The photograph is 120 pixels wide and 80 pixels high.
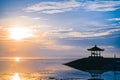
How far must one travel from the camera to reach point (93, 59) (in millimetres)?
53938

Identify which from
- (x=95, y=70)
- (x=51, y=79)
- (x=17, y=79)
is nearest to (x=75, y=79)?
(x=51, y=79)

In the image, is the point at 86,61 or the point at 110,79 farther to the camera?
the point at 110,79

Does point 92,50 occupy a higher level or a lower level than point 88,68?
higher

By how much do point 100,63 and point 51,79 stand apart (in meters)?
23.8

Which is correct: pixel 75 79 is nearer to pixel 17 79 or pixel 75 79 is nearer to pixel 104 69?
pixel 17 79

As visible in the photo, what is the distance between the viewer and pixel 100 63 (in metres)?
54.4

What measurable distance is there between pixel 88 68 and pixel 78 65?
201cm

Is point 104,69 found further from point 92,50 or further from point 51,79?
point 51,79

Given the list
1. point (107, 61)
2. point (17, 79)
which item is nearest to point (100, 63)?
point (107, 61)

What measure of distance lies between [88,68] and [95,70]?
5.39 feet

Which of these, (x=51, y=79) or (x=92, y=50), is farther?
(x=51, y=79)

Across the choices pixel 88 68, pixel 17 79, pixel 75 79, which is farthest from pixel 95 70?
pixel 17 79

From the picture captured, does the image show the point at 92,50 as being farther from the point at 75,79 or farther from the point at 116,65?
the point at 75,79

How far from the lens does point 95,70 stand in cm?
5531
